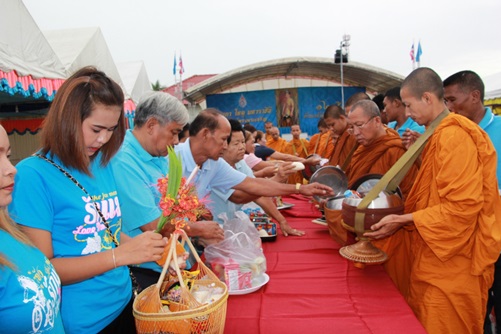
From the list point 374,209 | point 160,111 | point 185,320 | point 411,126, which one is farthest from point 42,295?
point 411,126

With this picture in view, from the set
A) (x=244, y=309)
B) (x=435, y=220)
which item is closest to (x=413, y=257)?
(x=435, y=220)

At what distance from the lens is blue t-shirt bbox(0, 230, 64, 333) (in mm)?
797

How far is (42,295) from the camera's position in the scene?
868 millimetres

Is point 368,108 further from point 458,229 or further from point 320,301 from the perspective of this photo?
point 320,301

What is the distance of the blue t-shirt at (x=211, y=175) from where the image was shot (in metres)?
2.39

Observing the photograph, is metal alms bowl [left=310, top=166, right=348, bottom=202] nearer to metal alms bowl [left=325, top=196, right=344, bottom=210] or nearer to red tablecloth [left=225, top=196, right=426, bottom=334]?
metal alms bowl [left=325, top=196, right=344, bottom=210]

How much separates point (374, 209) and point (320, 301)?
1.66ft

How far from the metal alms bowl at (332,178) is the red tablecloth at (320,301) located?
0.61 metres

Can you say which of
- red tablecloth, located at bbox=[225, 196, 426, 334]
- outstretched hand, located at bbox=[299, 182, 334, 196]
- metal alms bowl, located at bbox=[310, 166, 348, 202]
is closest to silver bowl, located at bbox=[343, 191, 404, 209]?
red tablecloth, located at bbox=[225, 196, 426, 334]

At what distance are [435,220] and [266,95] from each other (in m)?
14.2

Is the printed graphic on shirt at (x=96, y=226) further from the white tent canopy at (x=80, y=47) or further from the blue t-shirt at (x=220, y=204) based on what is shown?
the white tent canopy at (x=80, y=47)

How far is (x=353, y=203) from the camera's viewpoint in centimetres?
184

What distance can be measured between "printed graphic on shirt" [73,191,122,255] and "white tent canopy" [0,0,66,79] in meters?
3.08

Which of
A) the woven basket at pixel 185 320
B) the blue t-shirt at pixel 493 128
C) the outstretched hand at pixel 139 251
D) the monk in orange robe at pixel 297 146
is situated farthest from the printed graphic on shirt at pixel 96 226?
the monk in orange robe at pixel 297 146
